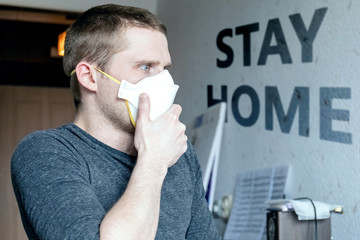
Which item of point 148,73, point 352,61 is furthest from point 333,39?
point 148,73

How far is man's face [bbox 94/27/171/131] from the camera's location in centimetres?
140

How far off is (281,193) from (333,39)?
721 mm

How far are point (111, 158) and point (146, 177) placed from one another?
22cm

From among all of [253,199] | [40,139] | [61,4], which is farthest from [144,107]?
[61,4]

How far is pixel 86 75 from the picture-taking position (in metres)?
1.44

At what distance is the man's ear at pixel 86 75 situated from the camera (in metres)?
1.43

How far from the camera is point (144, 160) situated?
1229 mm

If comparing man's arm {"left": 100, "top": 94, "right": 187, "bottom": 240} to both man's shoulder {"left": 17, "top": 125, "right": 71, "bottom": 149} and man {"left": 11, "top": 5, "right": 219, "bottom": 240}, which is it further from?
man's shoulder {"left": 17, "top": 125, "right": 71, "bottom": 149}

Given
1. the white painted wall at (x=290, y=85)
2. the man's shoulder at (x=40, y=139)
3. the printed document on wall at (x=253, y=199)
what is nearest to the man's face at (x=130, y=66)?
the man's shoulder at (x=40, y=139)

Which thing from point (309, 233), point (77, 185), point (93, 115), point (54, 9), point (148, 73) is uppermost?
point (54, 9)

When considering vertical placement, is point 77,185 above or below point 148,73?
below

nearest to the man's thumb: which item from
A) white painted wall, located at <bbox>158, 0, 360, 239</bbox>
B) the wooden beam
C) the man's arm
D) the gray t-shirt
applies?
the man's arm

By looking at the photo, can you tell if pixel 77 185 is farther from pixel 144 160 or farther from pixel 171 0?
pixel 171 0

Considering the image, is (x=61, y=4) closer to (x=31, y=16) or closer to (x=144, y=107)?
(x=31, y=16)
